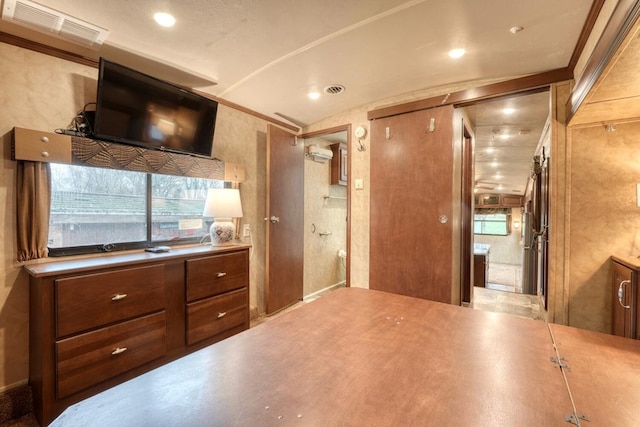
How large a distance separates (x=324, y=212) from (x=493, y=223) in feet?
33.7

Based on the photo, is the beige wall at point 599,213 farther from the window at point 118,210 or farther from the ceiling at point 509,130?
the window at point 118,210

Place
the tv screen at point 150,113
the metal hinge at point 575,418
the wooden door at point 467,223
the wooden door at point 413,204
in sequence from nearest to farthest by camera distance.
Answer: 1. the metal hinge at point 575,418
2. the tv screen at point 150,113
3. the wooden door at point 413,204
4. the wooden door at point 467,223

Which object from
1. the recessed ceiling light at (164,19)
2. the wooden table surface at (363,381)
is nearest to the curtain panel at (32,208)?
the recessed ceiling light at (164,19)

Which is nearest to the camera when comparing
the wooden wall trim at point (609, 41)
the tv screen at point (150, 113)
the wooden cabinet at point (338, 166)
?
the wooden wall trim at point (609, 41)

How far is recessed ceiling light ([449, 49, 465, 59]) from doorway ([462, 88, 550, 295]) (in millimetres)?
682

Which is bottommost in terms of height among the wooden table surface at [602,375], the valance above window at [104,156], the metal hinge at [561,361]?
the metal hinge at [561,361]

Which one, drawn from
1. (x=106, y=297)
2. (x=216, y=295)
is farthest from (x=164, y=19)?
(x=216, y=295)

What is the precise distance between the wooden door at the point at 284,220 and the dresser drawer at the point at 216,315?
0.58 metres

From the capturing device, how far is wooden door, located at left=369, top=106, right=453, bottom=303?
2639 millimetres

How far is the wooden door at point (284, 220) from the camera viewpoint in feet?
10.2

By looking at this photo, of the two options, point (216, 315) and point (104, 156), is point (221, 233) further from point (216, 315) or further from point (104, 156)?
point (104, 156)

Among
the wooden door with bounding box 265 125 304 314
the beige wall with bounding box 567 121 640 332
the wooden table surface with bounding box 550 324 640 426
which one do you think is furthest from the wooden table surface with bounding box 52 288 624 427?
the wooden door with bounding box 265 125 304 314

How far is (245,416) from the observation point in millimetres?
582

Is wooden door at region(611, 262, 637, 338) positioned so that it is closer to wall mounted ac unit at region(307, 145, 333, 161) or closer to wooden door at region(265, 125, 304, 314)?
wooden door at region(265, 125, 304, 314)
